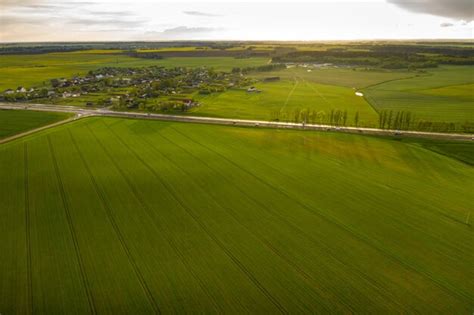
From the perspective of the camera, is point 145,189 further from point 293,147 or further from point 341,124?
point 341,124

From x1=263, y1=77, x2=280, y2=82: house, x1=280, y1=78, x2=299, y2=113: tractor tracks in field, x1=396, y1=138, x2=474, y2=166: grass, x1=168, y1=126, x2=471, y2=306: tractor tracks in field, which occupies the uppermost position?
x1=263, y1=77, x2=280, y2=82: house

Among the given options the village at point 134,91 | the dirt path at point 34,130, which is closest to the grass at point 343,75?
the village at point 134,91

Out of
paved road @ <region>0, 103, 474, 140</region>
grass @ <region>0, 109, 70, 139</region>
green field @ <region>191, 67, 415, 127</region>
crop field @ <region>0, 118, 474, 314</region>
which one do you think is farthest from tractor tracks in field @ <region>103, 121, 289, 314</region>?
green field @ <region>191, 67, 415, 127</region>

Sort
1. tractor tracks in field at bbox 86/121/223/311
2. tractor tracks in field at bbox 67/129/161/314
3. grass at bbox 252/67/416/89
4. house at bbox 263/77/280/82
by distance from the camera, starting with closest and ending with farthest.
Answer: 1. tractor tracks in field at bbox 67/129/161/314
2. tractor tracks in field at bbox 86/121/223/311
3. grass at bbox 252/67/416/89
4. house at bbox 263/77/280/82

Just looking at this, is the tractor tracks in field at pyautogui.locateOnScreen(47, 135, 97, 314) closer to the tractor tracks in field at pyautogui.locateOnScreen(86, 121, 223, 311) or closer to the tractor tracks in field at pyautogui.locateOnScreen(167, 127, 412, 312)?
the tractor tracks in field at pyautogui.locateOnScreen(86, 121, 223, 311)

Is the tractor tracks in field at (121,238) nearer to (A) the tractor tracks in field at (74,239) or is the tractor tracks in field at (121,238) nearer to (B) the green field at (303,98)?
(A) the tractor tracks in field at (74,239)

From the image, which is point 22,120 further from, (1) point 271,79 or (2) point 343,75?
(2) point 343,75

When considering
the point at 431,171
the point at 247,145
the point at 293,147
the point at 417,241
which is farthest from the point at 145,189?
the point at 431,171
